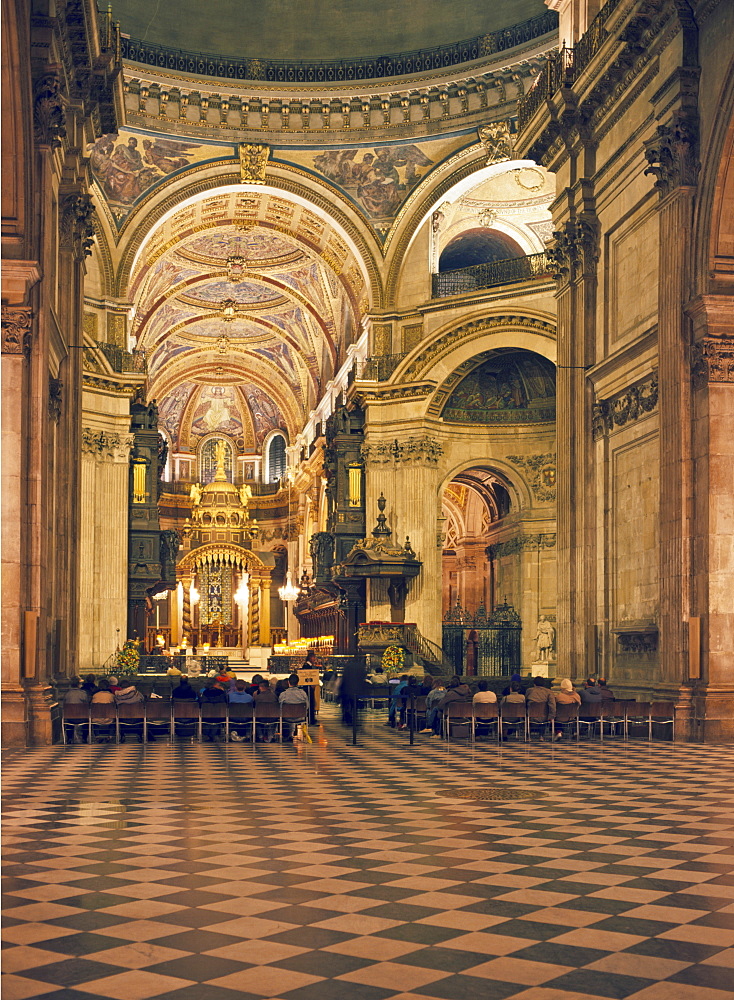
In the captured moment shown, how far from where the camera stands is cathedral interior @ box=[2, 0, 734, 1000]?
621cm

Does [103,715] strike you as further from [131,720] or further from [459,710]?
[459,710]

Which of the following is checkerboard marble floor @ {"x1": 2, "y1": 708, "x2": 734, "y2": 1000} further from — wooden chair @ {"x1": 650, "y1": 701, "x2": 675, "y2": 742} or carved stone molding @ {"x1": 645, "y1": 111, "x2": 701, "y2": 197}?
carved stone molding @ {"x1": 645, "y1": 111, "x2": 701, "y2": 197}

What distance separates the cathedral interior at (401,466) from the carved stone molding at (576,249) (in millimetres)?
74

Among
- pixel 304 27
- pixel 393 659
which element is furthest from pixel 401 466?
pixel 304 27

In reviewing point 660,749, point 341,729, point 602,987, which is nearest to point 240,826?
point 602,987

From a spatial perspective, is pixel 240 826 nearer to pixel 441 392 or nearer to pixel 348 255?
pixel 441 392

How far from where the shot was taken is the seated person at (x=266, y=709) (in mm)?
17375

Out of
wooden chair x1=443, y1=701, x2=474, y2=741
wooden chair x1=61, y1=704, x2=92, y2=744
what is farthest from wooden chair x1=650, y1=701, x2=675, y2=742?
wooden chair x1=61, y1=704, x2=92, y2=744

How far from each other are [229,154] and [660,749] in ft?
88.9

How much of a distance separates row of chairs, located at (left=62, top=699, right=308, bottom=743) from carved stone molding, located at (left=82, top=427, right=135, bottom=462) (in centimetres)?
1970

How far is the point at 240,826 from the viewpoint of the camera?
930 centimetres

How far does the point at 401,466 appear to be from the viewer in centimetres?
3697

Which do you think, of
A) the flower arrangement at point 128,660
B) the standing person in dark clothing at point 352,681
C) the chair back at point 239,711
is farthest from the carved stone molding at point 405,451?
the chair back at point 239,711

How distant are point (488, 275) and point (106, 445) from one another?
12.6 metres
